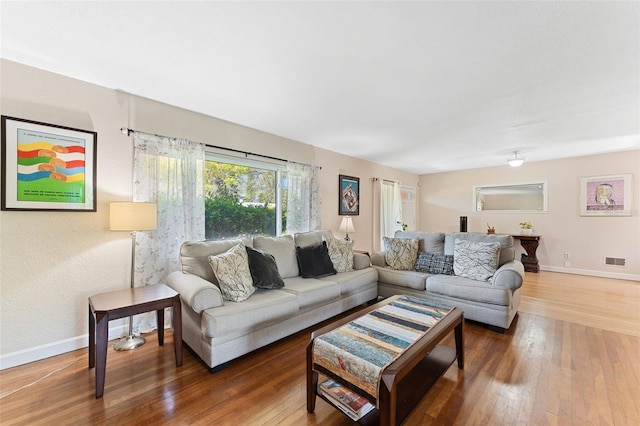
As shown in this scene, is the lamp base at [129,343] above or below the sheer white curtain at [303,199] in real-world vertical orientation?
below

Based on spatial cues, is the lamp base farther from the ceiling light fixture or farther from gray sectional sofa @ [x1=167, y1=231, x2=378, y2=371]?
the ceiling light fixture

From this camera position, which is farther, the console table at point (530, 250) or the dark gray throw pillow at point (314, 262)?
the console table at point (530, 250)

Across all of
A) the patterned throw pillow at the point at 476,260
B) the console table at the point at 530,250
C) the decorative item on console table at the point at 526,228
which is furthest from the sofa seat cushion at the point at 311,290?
the decorative item on console table at the point at 526,228

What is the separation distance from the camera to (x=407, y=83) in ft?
7.78

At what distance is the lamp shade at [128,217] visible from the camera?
2.25 m

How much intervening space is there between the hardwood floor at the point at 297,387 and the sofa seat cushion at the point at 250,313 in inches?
12.5

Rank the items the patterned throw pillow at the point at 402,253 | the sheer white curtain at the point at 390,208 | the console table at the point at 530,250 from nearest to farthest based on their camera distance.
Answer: the patterned throw pillow at the point at 402,253
the console table at the point at 530,250
the sheer white curtain at the point at 390,208

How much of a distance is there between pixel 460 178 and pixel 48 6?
745cm

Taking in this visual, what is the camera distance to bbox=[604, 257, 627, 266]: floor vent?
4.91 meters

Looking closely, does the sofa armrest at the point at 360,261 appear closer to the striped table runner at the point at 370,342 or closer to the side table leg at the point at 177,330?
the striped table runner at the point at 370,342

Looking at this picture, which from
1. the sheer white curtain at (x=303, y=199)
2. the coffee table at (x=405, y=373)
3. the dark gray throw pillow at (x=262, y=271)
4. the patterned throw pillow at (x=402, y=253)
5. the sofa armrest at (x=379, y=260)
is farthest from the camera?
the sheer white curtain at (x=303, y=199)

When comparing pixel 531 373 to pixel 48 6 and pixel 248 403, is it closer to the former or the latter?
pixel 248 403

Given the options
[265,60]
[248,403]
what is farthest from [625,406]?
[265,60]

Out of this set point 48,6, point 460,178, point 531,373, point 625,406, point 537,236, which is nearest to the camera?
point 48,6
